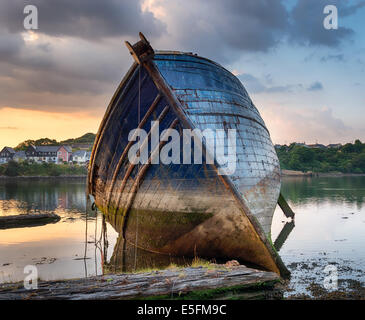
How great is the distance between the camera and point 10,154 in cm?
9375

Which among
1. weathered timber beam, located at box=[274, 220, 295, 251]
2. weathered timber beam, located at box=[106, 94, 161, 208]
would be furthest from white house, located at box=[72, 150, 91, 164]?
weathered timber beam, located at box=[106, 94, 161, 208]

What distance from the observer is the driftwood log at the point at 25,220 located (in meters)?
15.9

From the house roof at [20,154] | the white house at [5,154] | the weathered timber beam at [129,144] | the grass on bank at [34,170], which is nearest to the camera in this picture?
the weathered timber beam at [129,144]

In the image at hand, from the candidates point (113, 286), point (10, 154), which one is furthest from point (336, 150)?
point (113, 286)

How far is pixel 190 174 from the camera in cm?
762

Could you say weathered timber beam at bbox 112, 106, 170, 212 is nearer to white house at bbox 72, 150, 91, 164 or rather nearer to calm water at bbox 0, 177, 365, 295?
calm water at bbox 0, 177, 365, 295

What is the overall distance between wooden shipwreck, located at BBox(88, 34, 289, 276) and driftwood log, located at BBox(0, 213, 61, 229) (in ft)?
29.8

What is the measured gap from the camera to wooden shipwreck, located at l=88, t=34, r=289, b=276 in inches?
286

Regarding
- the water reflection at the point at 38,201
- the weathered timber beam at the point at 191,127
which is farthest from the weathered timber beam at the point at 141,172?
the water reflection at the point at 38,201

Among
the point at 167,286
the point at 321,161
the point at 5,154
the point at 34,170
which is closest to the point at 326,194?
the point at 167,286

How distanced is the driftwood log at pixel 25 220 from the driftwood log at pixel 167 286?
→ 39.5 ft

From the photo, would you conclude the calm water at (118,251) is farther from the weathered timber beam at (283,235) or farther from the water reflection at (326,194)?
the water reflection at (326,194)

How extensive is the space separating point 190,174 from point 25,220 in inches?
485
